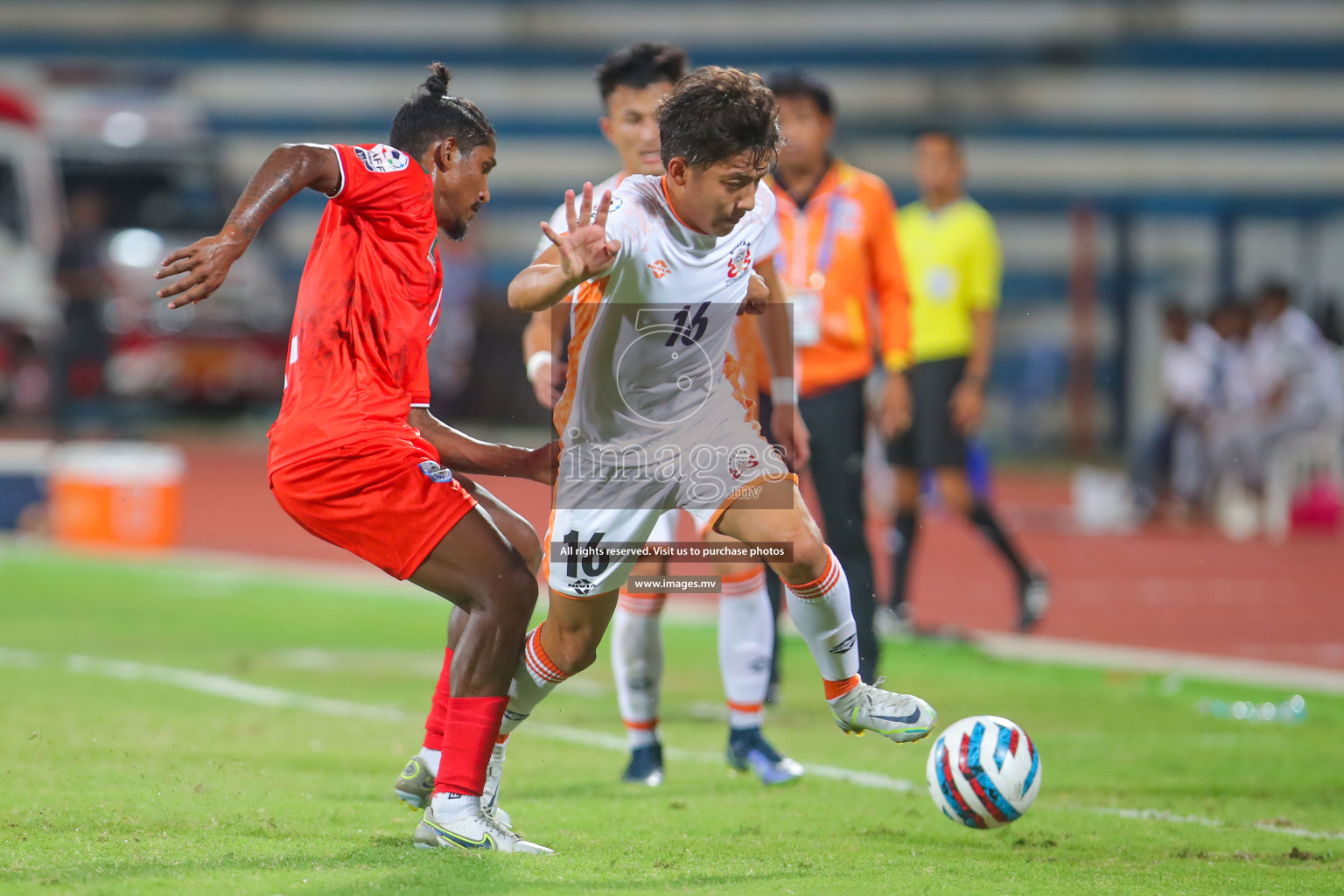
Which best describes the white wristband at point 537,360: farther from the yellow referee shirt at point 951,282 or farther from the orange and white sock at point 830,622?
the yellow referee shirt at point 951,282

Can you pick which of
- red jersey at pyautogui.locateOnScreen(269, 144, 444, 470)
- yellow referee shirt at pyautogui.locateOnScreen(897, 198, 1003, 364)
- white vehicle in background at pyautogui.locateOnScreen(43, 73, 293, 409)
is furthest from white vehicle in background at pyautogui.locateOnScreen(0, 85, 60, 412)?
red jersey at pyautogui.locateOnScreen(269, 144, 444, 470)

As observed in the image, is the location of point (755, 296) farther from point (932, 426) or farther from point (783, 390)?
point (932, 426)

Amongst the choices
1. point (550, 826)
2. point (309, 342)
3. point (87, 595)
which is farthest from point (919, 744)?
point (87, 595)

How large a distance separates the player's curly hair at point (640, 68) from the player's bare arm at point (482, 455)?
5.65ft

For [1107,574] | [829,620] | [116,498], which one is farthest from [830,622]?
[116,498]

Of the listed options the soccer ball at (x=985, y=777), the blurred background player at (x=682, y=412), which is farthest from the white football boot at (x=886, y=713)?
the soccer ball at (x=985, y=777)

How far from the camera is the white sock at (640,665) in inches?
235

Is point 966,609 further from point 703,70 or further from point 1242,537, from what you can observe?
point 703,70

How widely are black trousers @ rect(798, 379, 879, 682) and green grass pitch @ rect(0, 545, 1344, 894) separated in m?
0.68

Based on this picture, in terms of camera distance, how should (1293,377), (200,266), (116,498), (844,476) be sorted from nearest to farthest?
(200,266), (844,476), (116,498), (1293,377)

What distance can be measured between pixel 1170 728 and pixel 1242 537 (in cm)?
876

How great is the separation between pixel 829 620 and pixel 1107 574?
8.59m

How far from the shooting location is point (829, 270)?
7480mm

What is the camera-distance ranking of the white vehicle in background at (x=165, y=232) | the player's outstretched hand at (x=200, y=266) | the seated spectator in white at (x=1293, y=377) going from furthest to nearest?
the white vehicle in background at (x=165, y=232), the seated spectator in white at (x=1293, y=377), the player's outstretched hand at (x=200, y=266)
